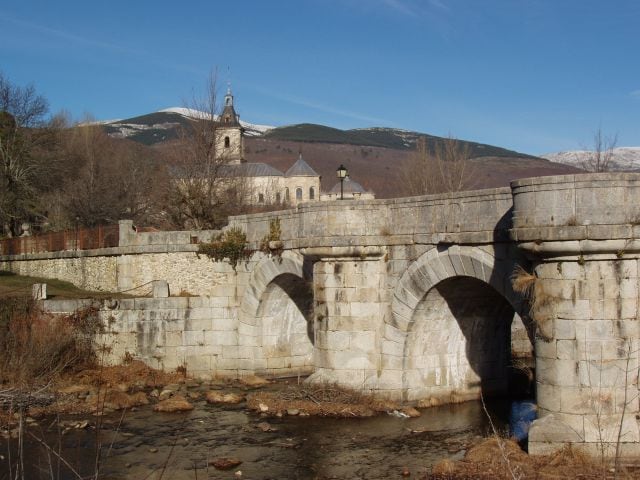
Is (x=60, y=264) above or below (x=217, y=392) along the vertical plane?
above

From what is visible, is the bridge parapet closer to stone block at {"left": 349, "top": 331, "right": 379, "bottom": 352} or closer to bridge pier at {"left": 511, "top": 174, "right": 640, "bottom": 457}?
bridge pier at {"left": 511, "top": 174, "right": 640, "bottom": 457}

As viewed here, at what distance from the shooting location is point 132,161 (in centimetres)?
5228

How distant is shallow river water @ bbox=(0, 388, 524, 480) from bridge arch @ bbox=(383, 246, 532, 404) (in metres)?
0.56

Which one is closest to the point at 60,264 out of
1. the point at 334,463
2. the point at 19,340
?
the point at 19,340

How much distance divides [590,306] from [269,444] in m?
6.04

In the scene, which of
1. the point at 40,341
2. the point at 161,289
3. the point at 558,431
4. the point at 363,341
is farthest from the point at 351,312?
the point at 40,341

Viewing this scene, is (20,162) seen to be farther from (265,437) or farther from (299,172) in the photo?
(299,172)

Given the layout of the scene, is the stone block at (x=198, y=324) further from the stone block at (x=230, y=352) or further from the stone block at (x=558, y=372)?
the stone block at (x=558, y=372)

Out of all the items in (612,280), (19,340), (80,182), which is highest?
(80,182)

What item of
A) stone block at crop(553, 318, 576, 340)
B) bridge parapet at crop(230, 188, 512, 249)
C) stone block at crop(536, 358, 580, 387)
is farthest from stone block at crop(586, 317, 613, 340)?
bridge parapet at crop(230, 188, 512, 249)

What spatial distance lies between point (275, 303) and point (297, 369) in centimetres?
196

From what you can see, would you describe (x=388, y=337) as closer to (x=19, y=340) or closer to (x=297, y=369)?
(x=297, y=369)

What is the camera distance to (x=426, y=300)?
45.0 ft

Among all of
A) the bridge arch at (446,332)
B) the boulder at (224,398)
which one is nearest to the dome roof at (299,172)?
the boulder at (224,398)
